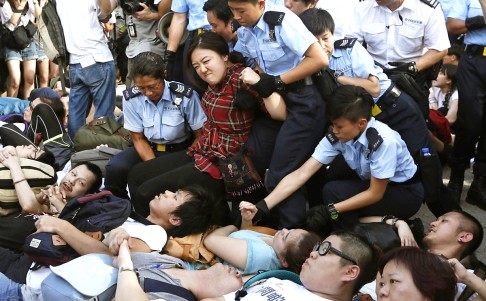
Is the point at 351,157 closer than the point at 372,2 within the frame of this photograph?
Yes

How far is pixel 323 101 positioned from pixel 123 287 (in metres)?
1.40

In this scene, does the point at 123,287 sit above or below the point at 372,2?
below

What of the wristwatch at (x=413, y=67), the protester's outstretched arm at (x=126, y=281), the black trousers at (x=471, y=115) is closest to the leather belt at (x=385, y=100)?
the wristwatch at (x=413, y=67)

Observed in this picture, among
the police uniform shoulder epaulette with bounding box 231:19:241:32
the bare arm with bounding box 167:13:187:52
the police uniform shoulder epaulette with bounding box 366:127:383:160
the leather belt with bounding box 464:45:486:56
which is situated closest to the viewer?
the police uniform shoulder epaulette with bounding box 366:127:383:160

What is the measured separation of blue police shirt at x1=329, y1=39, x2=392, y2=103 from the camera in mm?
3209

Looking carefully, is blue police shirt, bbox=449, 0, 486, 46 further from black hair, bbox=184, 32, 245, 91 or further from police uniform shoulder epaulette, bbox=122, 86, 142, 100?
police uniform shoulder epaulette, bbox=122, 86, 142, 100

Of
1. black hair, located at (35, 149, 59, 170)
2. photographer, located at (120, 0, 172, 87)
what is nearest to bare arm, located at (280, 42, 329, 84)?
black hair, located at (35, 149, 59, 170)

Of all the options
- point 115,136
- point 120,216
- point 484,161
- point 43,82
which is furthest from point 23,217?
point 43,82

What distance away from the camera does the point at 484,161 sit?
3.83 metres

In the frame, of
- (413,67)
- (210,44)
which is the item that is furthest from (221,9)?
(413,67)

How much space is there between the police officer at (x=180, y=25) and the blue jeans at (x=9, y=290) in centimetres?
184

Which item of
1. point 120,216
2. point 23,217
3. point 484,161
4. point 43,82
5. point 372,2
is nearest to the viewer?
A: point 120,216

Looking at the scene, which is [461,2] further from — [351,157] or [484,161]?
[351,157]

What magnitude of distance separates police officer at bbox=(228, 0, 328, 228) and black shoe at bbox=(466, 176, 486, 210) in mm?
1258
